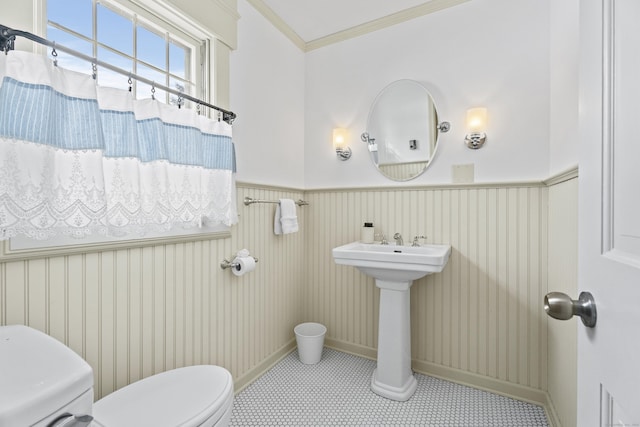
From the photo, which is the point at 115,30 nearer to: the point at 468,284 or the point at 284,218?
the point at 284,218

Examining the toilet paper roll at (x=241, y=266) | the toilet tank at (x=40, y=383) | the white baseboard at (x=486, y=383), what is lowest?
the white baseboard at (x=486, y=383)

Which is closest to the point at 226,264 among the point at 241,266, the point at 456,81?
the point at 241,266

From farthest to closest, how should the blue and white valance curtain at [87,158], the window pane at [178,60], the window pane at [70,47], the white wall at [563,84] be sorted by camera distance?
the window pane at [178,60], the white wall at [563,84], the window pane at [70,47], the blue and white valance curtain at [87,158]

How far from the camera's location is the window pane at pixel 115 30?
1.30m

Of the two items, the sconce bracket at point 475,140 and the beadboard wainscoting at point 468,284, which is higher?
the sconce bracket at point 475,140

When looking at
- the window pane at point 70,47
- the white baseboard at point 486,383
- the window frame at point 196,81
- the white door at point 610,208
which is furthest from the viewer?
the white baseboard at point 486,383

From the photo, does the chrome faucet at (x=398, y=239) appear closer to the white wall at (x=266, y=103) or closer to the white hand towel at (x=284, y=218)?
→ the white hand towel at (x=284, y=218)

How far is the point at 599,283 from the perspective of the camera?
50 centimetres

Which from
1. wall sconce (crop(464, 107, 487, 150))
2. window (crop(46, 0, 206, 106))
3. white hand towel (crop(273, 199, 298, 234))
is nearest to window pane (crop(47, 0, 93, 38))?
window (crop(46, 0, 206, 106))

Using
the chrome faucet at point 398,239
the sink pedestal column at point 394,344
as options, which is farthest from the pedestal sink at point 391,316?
the chrome faucet at point 398,239

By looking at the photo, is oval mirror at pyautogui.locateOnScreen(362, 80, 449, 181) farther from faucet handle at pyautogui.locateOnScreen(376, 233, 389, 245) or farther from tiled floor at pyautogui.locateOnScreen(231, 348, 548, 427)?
tiled floor at pyautogui.locateOnScreen(231, 348, 548, 427)

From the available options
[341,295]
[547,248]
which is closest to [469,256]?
[547,248]

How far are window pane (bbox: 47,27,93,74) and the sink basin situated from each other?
1493 mm

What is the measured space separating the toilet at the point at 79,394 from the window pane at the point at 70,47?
951mm
